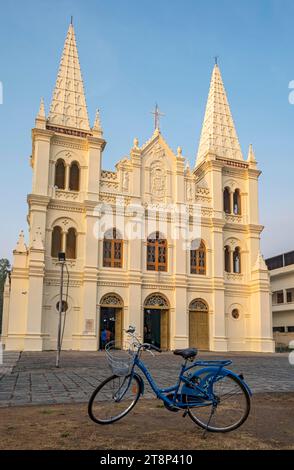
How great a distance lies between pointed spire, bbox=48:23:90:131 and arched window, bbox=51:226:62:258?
22.8ft

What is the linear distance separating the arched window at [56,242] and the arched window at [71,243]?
0.49m

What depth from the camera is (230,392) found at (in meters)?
5.62

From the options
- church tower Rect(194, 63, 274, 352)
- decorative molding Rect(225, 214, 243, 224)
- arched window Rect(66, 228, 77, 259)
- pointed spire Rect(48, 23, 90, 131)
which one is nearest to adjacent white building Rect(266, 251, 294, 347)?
church tower Rect(194, 63, 274, 352)

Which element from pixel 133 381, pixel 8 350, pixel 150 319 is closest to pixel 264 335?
pixel 150 319

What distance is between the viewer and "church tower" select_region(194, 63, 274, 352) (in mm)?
29875

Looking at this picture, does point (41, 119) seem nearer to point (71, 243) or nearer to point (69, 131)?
point (69, 131)

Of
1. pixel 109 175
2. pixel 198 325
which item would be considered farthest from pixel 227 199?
pixel 198 325

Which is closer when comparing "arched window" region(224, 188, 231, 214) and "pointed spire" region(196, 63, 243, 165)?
"arched window" region(224, 188, 231, 214)

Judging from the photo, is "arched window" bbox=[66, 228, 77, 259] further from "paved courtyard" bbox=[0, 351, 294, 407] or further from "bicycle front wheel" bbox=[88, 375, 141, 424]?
"bicycle front wheel" bbox=[88, 375, 141, 424]

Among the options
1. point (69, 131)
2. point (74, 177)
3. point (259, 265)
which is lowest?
point (259, 265)

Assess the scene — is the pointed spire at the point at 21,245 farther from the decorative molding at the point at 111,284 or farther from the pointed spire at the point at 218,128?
the pointed spire at the point at 218,128

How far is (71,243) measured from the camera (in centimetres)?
2756

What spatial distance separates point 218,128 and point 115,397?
103ft

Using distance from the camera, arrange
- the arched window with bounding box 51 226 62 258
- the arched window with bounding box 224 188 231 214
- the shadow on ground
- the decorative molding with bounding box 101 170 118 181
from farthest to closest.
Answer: the arched window with bounding box 224 188 231 214 → the decorative molding with bounding box 101 170 118 181 → the arched window with bounding box 51 226 62 258 → the shadow on ground
